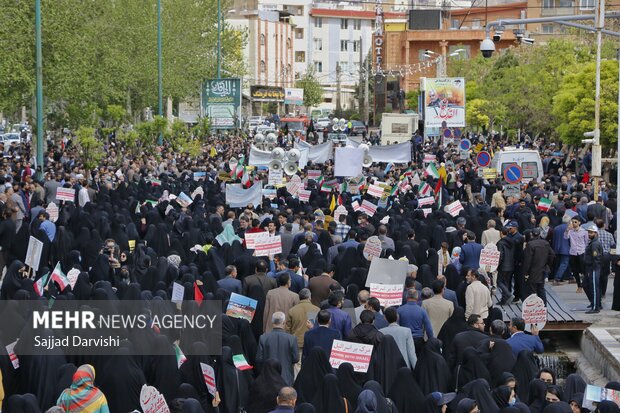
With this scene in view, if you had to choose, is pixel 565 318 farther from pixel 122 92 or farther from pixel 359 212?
pixel 122 92

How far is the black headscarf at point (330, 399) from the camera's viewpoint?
1093 centimetres

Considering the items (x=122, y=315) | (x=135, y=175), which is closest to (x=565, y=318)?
(x=122, y=315)

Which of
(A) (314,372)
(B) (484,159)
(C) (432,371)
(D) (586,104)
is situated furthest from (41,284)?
(D) (586,104)

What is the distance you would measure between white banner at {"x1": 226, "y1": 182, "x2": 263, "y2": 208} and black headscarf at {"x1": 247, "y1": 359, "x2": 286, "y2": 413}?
13524 mm

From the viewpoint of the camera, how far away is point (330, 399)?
10945 mm

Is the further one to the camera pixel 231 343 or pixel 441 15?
pixel 441 15

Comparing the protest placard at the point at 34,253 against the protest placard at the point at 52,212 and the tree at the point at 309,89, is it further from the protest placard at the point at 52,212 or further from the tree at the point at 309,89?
the tree at the point at 309,89

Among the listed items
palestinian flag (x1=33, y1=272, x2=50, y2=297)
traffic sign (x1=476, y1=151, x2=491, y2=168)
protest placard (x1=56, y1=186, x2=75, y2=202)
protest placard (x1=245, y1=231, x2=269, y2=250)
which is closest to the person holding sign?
protest placard (x1=245, y1=231, x2=269, y2=250)

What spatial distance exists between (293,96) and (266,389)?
343 feet

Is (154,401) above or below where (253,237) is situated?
below

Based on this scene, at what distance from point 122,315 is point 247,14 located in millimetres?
104445

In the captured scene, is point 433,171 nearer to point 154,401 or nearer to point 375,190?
point 375,190

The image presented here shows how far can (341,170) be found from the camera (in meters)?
30.1

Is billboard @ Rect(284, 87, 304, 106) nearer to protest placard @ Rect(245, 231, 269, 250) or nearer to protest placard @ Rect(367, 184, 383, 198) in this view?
protest placard @ Rect(367, 184, 383, 198)
